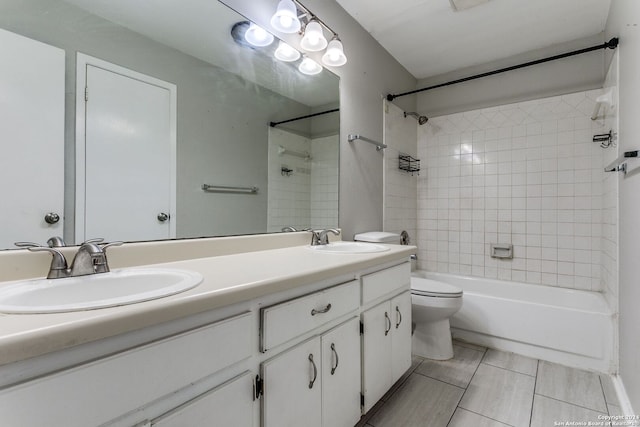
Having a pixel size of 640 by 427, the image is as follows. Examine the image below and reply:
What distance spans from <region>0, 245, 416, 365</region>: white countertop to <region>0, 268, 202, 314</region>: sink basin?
24 millimetres

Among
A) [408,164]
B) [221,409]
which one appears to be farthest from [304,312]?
[408,164]

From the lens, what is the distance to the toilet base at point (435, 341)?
1997mm

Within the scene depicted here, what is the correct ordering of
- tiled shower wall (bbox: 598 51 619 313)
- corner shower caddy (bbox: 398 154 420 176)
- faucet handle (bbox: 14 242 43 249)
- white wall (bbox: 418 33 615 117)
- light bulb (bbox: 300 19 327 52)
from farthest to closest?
1. corner shower caddy (bbox: 398 154 420 176)
2. white wall (bbox: 418 33 615 117)
3. tiled shower wall (bbox: 598 51 619 313)
4. light bulb (bbox: 300 19 327 52)
5. faucet handle (bbox: 14 242 43 249)

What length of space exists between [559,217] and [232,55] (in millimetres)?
2605

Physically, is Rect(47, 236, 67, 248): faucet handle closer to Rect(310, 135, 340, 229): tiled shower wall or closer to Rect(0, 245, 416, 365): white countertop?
Rect(0, 245, 416, 365): white countertop

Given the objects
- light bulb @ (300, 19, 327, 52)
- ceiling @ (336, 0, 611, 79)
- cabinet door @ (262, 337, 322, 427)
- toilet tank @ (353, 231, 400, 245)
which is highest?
ceiling @ (336, 0, 611, 79)

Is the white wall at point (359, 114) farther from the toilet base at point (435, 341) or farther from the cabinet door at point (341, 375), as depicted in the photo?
the cabinet door at point (341, 375)

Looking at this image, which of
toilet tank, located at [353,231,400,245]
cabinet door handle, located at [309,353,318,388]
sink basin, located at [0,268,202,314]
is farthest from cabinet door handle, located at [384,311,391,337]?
sink basin, located at [0,268,202,314]

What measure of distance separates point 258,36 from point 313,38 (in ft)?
1.05

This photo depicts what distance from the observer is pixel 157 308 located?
23.3 inches

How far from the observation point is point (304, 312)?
0.98 meters

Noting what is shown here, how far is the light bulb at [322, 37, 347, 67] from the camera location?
5.87 ft

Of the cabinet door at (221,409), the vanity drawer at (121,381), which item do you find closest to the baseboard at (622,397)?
the cabinet door at (221,409)

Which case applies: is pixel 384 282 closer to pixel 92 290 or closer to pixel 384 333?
pixel 384 333
